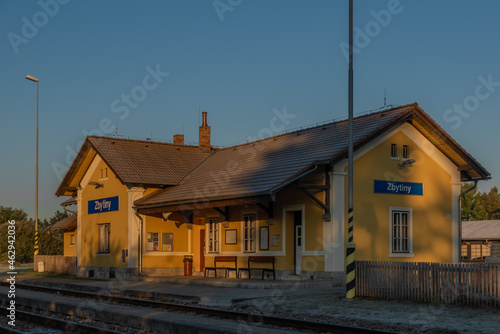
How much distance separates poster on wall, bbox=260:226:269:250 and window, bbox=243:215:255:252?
0.51 m

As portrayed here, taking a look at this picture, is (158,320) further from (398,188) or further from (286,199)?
(398,188)

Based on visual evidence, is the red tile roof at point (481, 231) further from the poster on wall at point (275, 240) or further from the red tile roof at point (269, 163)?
the poster on wall at point (275, 240)

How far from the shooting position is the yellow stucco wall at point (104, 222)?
29.2m

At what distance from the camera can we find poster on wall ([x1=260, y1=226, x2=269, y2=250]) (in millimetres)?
24847

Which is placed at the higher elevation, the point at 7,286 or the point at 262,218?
the point at 262,218

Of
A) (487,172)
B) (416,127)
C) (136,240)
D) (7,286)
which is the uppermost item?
(416,127)

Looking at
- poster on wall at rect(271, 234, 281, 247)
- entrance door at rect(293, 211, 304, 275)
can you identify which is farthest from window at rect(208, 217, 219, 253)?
entrance door at rect(293, 211, 304, 275)

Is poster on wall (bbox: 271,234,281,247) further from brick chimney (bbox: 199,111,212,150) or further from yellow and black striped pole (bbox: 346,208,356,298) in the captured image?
brick chimney (bbox: 199,111,212,150)

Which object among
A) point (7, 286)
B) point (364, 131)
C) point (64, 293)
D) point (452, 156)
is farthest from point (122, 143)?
point (452, 156)

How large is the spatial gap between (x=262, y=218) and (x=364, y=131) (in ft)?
16.5

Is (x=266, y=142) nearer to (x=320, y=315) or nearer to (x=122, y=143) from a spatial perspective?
(x=122, y=143)

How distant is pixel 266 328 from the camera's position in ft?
42.9

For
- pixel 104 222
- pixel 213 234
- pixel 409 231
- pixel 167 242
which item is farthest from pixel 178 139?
pixel 409 231

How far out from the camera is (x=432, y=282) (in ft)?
53.9
